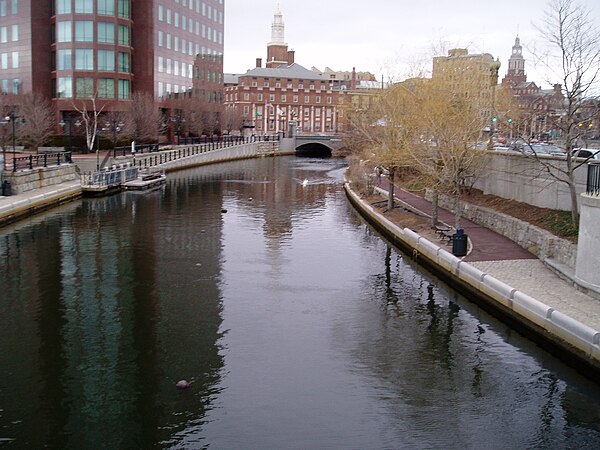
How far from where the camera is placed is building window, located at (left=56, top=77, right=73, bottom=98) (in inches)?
3194

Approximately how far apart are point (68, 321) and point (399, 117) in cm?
2327

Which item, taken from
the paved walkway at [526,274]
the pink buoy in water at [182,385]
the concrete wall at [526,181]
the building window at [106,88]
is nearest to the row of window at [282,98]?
the building window at [106,88]

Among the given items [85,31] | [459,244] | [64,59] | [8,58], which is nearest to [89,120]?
[64,59]

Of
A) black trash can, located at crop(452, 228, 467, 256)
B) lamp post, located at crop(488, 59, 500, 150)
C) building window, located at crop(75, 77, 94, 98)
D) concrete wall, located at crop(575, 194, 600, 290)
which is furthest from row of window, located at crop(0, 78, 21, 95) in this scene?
concrete wall, located at crop(575, 194, 600, 290)

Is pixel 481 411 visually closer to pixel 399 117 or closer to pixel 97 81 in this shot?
pixel 399 117

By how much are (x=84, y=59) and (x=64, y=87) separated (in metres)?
4.10

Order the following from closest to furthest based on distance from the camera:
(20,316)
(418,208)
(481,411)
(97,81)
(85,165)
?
(481,411) → (20,316) → (418,208) → (85,165) → (97,81)

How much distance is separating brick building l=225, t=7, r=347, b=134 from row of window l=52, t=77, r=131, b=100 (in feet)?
228

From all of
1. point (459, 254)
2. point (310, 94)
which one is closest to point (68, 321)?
point (459, 254)

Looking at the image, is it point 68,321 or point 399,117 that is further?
point 399,117

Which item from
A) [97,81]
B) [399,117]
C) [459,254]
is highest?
[97,81]

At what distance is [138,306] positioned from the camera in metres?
21.6

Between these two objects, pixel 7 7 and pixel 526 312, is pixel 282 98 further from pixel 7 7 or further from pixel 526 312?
pixel 526 312

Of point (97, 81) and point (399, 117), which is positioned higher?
point (97, 81)
